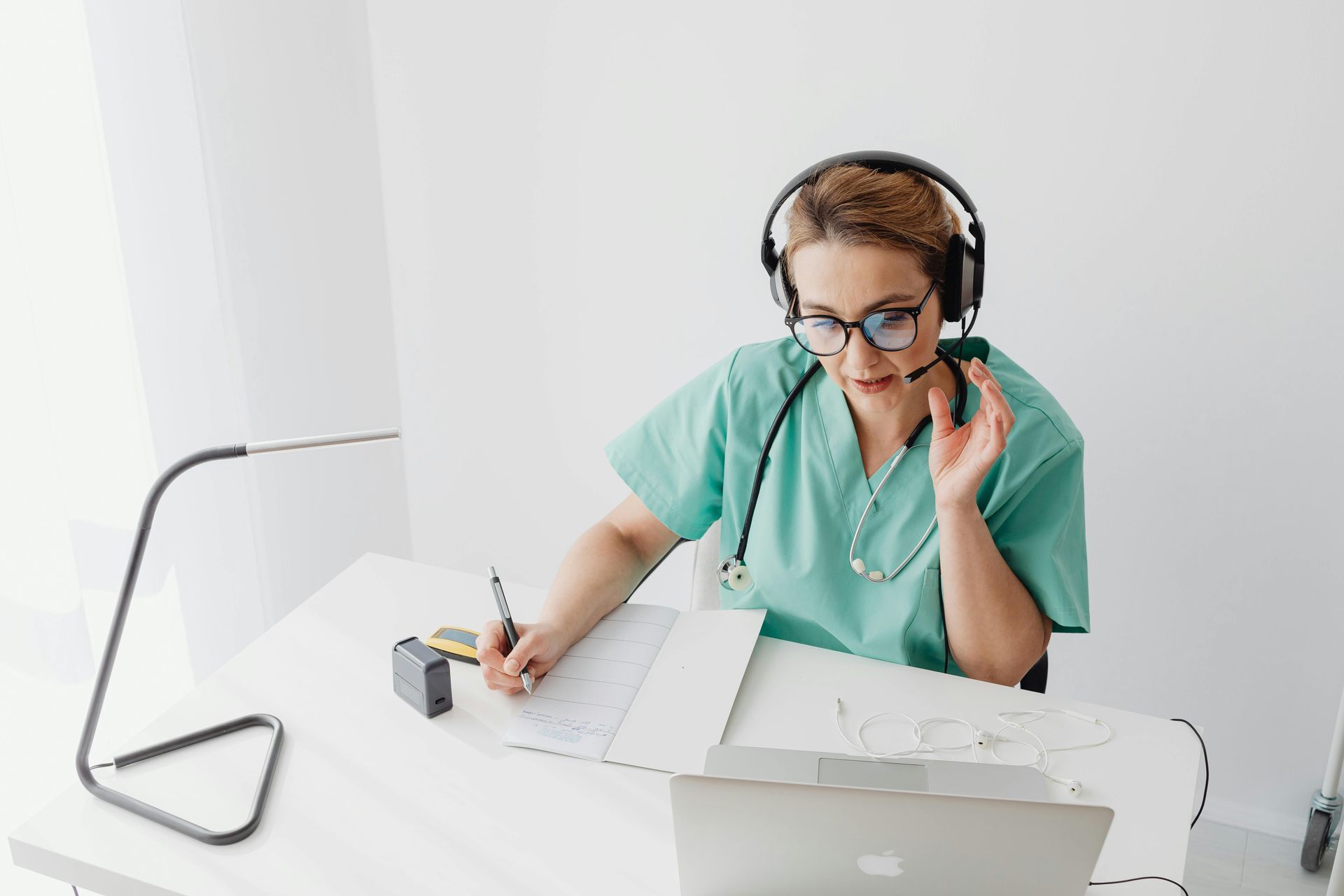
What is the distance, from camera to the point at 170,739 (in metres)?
1.12

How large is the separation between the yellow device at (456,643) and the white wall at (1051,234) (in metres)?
0.99

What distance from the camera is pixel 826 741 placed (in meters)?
1.12

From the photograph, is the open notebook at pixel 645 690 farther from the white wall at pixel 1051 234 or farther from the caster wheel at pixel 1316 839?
the caster wheel at pixel 1316 839

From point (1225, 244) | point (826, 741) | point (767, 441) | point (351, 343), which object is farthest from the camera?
point (351, 343)

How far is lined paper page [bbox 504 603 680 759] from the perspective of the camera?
3.68ft

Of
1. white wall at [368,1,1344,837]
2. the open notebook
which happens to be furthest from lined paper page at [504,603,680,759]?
white wall at [368,1,1344,837]

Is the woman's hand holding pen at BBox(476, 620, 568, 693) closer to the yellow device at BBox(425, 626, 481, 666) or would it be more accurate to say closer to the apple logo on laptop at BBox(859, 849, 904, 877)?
the yellow device at BBox(425, 626, 481, 666)

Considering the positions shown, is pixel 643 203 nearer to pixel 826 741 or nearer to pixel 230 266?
pixel 230 266

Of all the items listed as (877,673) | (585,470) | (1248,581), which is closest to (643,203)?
(585,470)

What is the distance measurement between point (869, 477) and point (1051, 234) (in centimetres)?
70

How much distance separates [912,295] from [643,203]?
980mm

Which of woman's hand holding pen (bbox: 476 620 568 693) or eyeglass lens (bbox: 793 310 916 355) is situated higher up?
eyeglass lens (bbox: 793 310 916 355)

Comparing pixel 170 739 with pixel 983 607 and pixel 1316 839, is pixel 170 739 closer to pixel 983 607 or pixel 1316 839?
pixel 983 607

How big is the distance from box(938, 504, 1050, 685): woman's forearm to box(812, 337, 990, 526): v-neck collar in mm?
106
